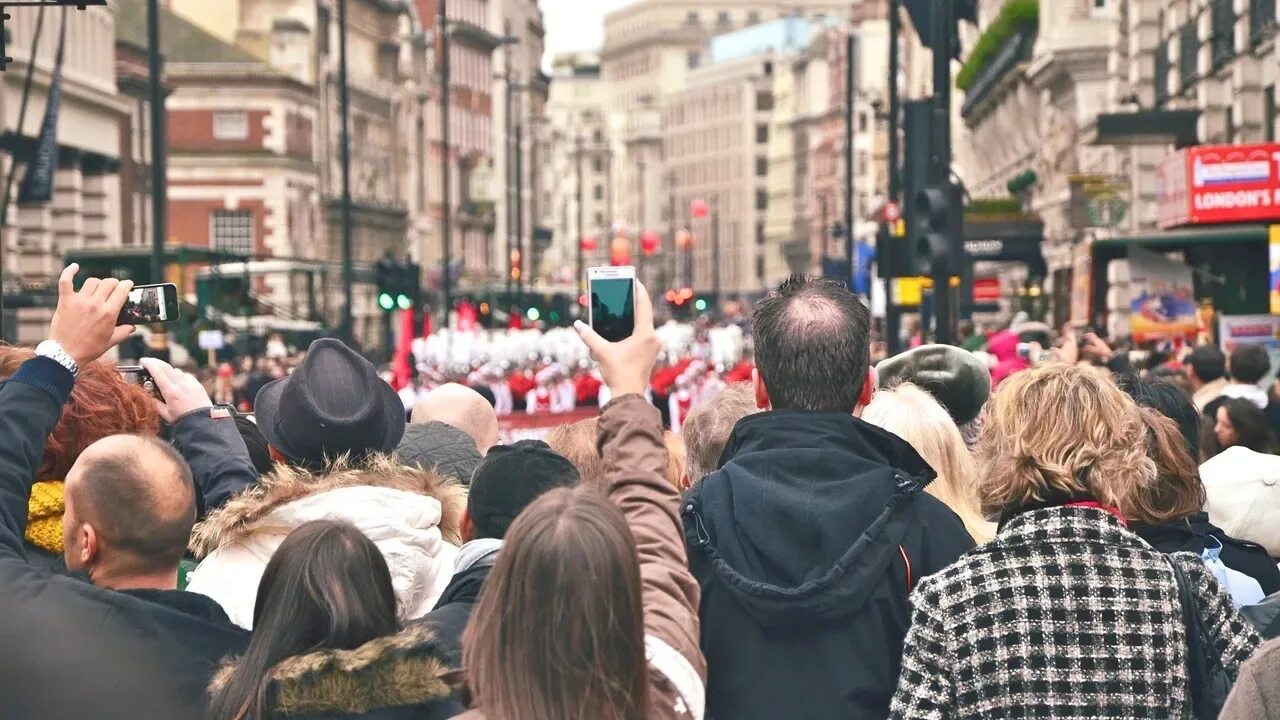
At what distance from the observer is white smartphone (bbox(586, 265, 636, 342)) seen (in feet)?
15.5

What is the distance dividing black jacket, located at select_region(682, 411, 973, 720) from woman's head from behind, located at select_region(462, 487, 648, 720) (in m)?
1.07

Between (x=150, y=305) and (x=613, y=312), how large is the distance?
1.50 meters

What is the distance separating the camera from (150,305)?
5.70m

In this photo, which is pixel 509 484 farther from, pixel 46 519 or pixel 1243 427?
→ pixel 1243 427

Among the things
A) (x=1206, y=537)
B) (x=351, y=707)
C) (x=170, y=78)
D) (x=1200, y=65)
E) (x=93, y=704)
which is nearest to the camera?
(x=351, y=707)

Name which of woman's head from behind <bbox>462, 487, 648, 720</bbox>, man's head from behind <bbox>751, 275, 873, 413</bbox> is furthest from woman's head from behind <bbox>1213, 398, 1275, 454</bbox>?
woman's head from behind <bbox>462, 487, 648, 720</bbox>

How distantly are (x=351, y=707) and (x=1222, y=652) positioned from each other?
5.78 feet

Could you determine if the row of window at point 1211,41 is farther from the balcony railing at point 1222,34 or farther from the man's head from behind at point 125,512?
the man's head from behind at point 125,512

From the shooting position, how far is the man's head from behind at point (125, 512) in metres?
4.72

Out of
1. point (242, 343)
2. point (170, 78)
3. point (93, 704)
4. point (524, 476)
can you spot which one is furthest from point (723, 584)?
point (170, 78)

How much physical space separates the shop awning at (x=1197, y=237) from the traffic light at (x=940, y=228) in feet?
24.6

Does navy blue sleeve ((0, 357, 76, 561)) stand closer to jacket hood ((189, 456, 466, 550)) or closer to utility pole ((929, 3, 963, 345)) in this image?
jacket hood ((189, 456, 466, 550))

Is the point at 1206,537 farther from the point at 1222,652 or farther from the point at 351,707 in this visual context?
the point at 351,707

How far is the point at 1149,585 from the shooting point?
4684 mm
